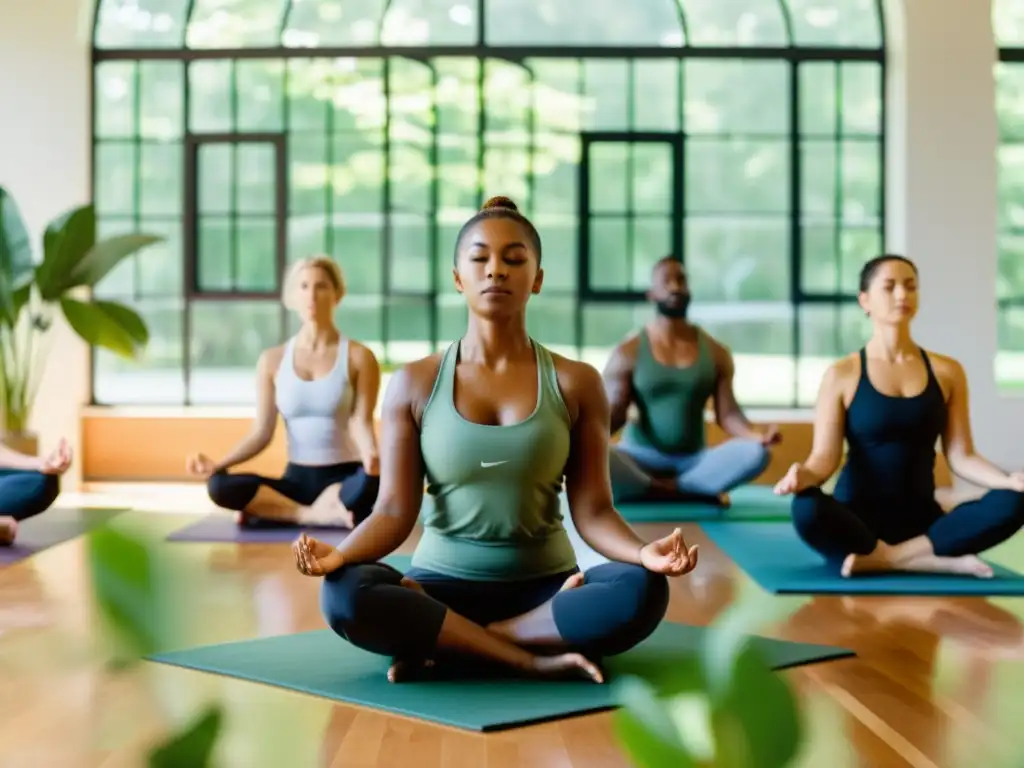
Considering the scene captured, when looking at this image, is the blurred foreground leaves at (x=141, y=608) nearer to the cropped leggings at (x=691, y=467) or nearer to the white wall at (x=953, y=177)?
the cropped leggings at (x=691, y=467)

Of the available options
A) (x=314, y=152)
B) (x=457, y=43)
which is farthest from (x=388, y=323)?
(x=457, y=43)

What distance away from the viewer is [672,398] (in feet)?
20.0

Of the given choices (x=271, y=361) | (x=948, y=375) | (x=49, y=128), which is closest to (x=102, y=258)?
(x=49, y=128)

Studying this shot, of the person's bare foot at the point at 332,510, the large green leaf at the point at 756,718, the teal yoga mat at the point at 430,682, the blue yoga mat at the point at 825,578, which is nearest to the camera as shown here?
the large green leaf at the point at 756,718

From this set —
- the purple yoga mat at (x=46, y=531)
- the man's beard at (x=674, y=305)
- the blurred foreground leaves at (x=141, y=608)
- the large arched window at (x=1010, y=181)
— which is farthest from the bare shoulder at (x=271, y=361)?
the blurred foreground leaves at (x=141, y=608)

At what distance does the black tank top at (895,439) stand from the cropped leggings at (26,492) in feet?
8.35

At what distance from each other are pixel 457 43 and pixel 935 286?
277 cm

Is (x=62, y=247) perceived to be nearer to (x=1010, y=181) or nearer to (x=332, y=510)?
(x=332, y=510)

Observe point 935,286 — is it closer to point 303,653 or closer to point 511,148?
point 511,148

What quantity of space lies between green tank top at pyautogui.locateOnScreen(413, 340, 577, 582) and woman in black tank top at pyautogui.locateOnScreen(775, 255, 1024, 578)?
150 centimetres

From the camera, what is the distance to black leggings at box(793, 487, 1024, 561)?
420 centimetres

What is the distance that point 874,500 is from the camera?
4.41 m

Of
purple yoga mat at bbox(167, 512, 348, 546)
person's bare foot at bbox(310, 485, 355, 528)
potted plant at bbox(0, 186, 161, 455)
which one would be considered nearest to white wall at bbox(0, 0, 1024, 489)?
potted plant at bbox(0, 186, 161, 455)

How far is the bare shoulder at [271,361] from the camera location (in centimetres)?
552
